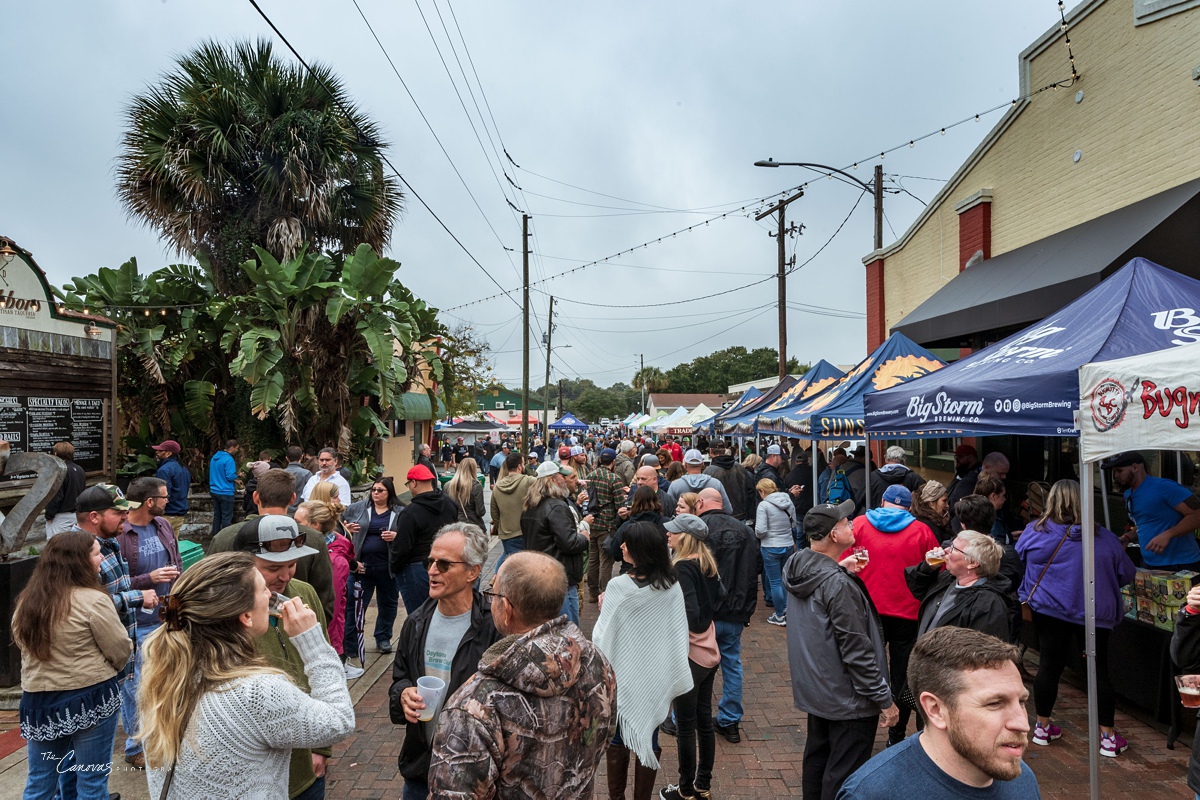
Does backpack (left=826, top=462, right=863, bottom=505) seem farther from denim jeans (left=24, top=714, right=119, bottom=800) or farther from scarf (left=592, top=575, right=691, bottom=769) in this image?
denim jeans (left=24, top=714, right=119, bottom=800)

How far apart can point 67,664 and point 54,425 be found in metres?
6.68

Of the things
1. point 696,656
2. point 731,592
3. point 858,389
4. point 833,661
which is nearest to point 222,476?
point 731,592

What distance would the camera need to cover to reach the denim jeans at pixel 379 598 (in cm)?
661

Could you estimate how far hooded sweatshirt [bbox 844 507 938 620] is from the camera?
16.4 feet

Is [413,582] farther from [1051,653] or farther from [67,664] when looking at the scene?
[1051,653]

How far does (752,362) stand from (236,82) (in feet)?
261

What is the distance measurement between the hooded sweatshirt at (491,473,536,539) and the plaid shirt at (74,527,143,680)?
11.7 ft

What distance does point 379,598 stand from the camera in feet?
22.9

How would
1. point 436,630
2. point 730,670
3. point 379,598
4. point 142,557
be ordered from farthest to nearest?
point 379,598 < point 730,670 < point 142,557 < point 436,630

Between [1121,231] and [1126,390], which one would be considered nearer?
[1126,390]

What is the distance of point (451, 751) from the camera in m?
1.96

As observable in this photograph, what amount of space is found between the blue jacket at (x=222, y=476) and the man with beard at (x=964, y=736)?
1096 cm

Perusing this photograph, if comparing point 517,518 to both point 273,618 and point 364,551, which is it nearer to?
point 364,551

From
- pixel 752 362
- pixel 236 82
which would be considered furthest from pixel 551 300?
pixel 752 362
